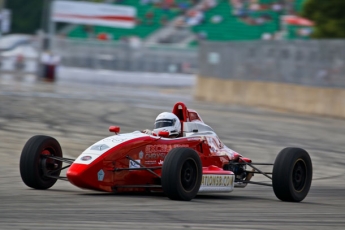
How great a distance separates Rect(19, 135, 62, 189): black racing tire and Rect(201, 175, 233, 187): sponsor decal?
174 centimetres

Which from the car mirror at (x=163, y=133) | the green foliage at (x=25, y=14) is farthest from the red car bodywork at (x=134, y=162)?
the green foliage at (x=25, y=14)

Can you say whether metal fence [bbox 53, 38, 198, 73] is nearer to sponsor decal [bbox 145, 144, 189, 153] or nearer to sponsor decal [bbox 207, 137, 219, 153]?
sponsor decal [bbox 207, 137, 219, 153]

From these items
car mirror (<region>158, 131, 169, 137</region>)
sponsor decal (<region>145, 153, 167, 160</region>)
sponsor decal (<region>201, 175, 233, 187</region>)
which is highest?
car mirror (<region>158, 131, 169, 137</region>)

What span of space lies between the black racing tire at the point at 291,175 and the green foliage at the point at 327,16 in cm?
2475

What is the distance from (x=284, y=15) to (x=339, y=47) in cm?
2361

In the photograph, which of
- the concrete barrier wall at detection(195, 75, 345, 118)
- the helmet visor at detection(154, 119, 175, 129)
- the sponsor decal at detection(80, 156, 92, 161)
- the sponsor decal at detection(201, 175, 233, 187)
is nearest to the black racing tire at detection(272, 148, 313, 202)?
the sponsor decal at detection(201, 175, 233, 187)

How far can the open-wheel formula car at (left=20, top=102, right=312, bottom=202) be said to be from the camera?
8188 millimetres

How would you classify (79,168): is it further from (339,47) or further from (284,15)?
(284,15)

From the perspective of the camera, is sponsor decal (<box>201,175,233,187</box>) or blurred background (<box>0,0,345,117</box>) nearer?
sponsor decal (<box>201,175,233,187</box>)

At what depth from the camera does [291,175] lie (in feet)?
29.2

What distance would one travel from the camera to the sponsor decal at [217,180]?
8844mm

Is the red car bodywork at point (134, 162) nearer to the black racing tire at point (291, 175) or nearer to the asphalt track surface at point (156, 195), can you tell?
the asphalt track surface at point (156, 195)

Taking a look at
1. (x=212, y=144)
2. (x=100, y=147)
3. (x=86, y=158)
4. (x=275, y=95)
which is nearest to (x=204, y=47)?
(x=275, y=95)

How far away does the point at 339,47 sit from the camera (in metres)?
23.5
